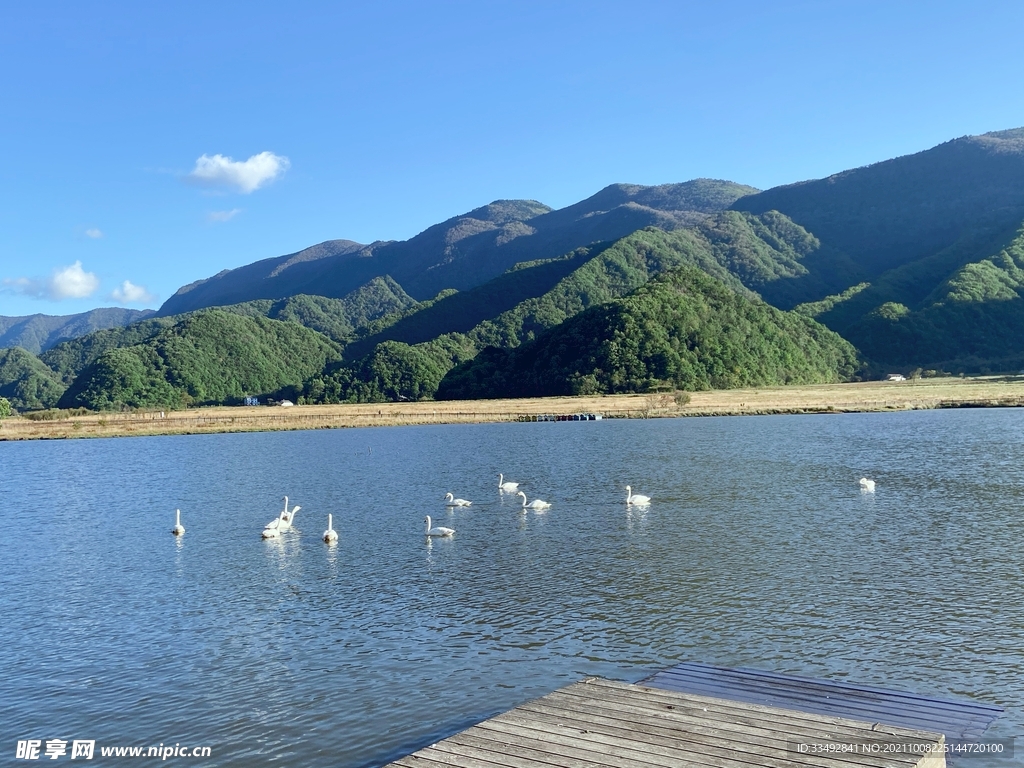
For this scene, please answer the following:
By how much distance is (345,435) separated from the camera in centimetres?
9350

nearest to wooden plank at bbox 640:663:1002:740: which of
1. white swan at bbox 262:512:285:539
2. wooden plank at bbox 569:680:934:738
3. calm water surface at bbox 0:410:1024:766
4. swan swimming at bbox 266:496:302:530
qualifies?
calm water surface at bbox 0:410:1024:766

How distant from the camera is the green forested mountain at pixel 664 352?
143750 mm

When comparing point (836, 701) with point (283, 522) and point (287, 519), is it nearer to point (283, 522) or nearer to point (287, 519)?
point (283, 522)

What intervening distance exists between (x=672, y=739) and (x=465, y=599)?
10.7m

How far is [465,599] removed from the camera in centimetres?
2019

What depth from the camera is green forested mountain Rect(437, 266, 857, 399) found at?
143750 millimetres

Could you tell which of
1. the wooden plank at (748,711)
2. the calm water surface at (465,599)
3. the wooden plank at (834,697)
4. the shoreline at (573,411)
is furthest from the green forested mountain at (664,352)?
the wooden plank at (748,711)

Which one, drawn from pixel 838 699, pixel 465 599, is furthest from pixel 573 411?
pixel 838 699

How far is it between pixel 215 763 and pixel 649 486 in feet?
100

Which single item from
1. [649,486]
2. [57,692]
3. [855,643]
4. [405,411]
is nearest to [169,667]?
[57,692]

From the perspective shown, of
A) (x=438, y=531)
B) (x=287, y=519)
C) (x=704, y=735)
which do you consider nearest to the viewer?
(x=704, y=735)

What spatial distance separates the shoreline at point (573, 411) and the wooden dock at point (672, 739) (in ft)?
304

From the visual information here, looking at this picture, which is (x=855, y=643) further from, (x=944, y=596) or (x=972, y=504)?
(x=972, y=504)

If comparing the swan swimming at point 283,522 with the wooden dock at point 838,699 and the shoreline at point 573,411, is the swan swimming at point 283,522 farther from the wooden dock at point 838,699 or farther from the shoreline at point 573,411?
the shoreline at point 573,411
